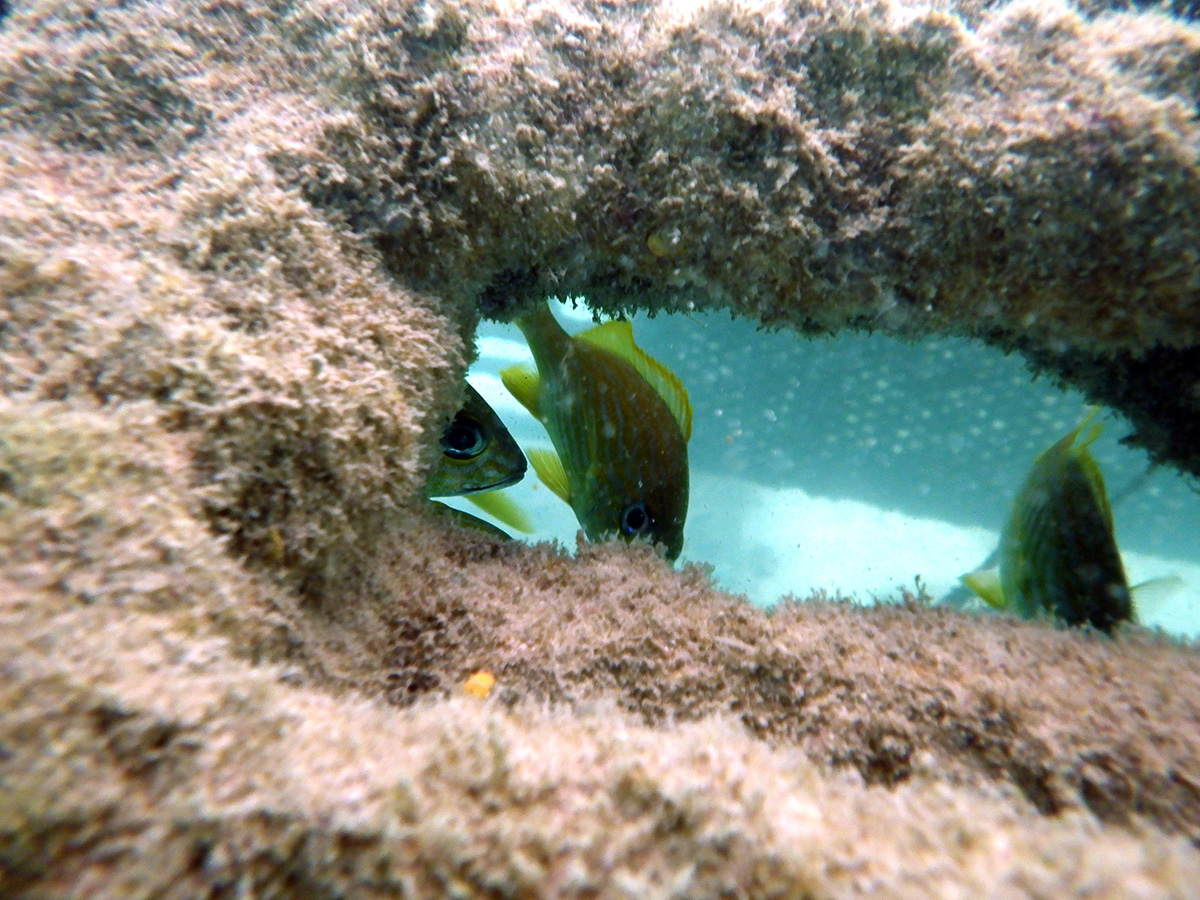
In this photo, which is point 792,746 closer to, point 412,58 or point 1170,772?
point 1170,772

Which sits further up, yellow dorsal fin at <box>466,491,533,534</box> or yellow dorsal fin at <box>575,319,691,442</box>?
Result: yellow dorsal fin at <box>575,319,691,442</box>

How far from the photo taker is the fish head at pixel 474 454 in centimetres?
292

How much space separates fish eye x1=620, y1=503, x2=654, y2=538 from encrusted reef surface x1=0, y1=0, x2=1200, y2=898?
95 cm

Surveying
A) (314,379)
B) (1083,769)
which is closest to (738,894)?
(1083,769)

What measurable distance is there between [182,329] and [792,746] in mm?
1732

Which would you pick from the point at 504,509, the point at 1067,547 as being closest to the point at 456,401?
the point at 504,509

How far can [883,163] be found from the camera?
6.25 ft

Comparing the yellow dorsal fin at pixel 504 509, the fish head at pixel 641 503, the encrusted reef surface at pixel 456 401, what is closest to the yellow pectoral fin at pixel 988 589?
the encrusted reef surface at pixel 456 401

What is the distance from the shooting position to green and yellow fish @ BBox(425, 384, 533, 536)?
9.57ft

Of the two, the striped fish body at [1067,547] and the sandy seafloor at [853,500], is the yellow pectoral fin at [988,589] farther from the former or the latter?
the sandy seafloor at [853,500]

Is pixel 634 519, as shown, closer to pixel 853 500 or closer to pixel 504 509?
pixel 504 509

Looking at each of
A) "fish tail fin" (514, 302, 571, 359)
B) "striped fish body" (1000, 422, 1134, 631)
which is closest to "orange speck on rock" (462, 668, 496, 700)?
"fish tail fin" (514, 302, 571, 359)

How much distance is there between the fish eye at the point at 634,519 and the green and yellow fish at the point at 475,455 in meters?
0.60

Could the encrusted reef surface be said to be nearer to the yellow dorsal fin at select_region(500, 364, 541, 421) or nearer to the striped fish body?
the striped fish body
